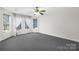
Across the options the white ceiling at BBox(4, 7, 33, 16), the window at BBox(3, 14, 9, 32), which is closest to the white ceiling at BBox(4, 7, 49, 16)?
the white ceiling at BBox(4, 7, 33, 16)

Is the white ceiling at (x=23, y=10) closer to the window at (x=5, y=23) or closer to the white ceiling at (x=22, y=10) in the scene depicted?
the white ceiling at (x=22, y=10)

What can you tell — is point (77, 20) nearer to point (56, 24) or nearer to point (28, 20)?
point (56, 24)

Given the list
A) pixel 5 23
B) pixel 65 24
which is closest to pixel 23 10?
pixel 5 23

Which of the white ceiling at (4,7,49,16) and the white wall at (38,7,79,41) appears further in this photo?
the white wall at (38,7,79,41)

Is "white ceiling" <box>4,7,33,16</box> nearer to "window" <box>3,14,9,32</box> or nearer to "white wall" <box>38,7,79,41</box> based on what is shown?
"window" <box>3,14,9,32</box>

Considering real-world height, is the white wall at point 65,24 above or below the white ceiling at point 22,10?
below

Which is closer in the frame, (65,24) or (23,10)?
(23,10)

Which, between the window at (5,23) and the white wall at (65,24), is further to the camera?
the white wall at (65,24)

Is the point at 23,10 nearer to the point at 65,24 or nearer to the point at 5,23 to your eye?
the point at 5,23

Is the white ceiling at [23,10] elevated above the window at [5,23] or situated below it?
above

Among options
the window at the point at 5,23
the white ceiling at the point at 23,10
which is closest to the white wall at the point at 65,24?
the white ceiling at the point at 23,10
